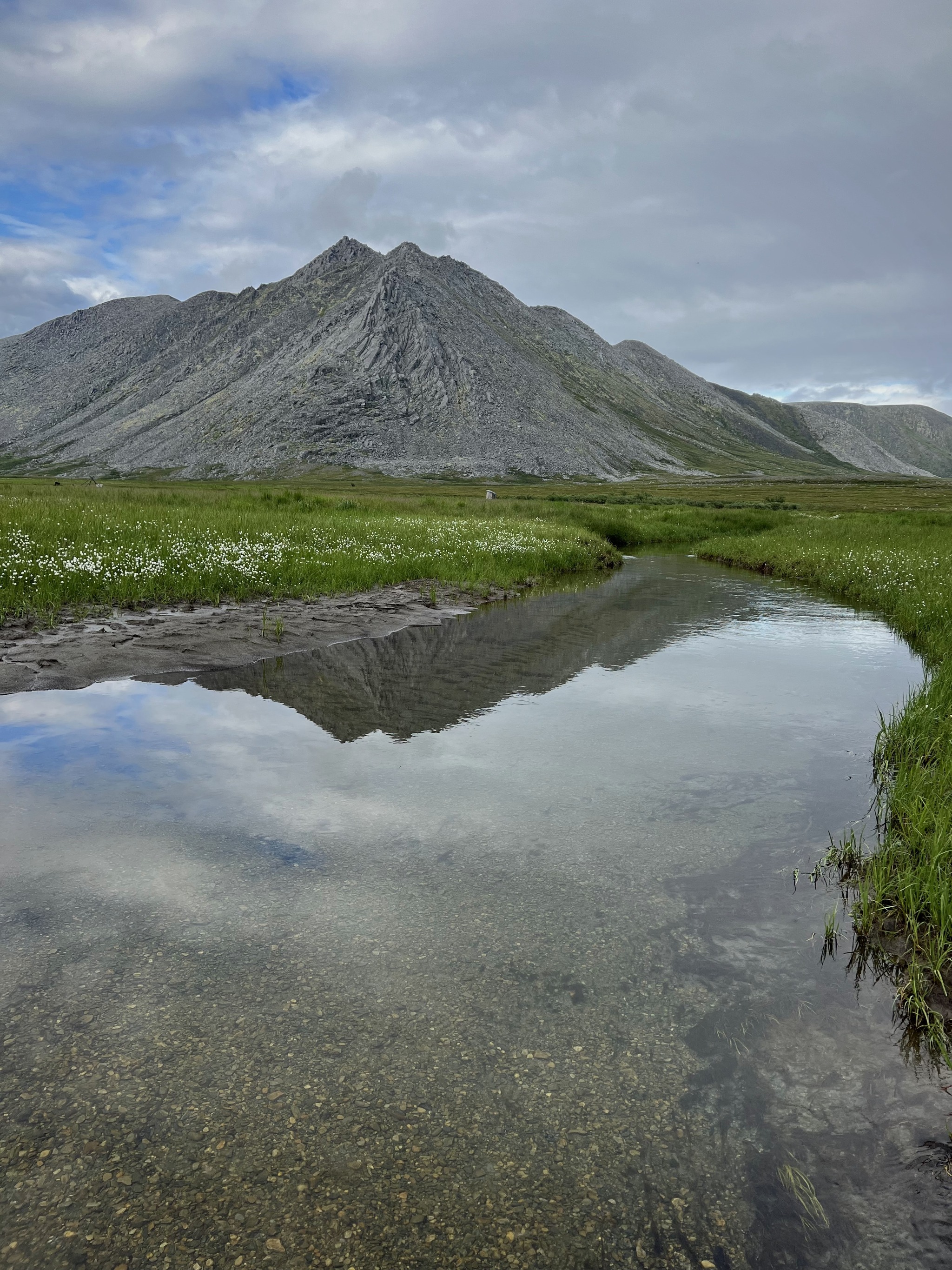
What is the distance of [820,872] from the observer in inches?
258

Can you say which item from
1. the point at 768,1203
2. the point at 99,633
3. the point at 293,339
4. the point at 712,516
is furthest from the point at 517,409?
the point at 768,1203

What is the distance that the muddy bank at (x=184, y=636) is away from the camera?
40.0 feet

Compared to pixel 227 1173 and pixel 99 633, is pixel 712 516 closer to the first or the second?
pixel 99 633

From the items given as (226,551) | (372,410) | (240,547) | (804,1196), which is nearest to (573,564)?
(240,547)

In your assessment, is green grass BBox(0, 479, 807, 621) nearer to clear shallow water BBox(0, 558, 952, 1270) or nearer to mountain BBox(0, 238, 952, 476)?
clear shallow water BBox(0, 558, 952, 1270)

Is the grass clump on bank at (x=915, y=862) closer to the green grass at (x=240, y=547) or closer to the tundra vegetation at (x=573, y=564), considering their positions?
the tundra vegetation at (x=573, y=564)

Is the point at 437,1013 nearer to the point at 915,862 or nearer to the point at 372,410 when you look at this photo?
the point at 915,862

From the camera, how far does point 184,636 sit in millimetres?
14602

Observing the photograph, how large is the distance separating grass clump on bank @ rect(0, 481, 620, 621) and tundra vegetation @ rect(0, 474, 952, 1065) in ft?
0.23

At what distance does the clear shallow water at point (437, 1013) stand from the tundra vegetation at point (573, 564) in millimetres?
447

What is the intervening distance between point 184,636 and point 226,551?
21.8 ft

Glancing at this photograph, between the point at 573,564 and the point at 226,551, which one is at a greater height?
the point at 226,551

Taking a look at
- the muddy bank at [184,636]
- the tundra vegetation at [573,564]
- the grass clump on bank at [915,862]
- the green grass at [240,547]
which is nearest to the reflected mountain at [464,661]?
the muddy bank at [184,636]

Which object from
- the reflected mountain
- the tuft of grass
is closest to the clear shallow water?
the tuft of grass
